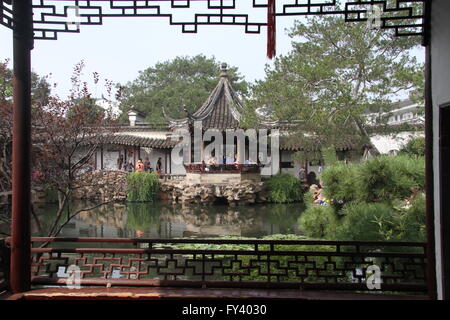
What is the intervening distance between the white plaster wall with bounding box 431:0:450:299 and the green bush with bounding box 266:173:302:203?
12.2m

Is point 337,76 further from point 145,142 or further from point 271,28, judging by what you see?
point 145,142

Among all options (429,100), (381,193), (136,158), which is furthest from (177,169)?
(429,100)

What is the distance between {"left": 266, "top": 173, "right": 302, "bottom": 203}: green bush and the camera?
14.7 metres

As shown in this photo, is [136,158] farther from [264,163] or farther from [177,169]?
[264,163]

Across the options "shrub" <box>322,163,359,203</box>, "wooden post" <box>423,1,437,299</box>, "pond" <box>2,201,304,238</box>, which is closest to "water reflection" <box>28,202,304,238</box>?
"pond" <box>2,201,304,238</box>

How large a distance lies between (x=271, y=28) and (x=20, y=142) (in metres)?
1.75

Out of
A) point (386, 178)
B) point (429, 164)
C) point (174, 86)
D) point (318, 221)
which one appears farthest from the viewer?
point (174, 86)

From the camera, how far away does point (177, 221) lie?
1082 cm

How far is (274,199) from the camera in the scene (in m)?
14.8

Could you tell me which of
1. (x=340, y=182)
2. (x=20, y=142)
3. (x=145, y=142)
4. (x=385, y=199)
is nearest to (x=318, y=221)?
(x=340, y=182)

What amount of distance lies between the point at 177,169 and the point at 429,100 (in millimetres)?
16001

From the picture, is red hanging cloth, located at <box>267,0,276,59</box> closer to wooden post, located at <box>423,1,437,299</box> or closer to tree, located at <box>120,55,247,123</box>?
wooden post, located at <box>423,1,437,299</box>

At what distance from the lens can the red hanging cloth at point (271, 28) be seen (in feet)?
8.77

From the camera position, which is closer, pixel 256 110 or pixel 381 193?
pixel 381 193
